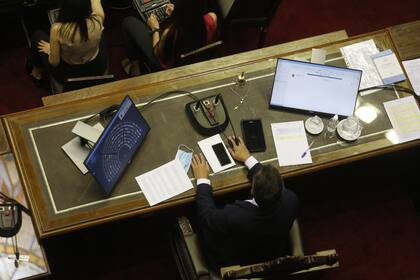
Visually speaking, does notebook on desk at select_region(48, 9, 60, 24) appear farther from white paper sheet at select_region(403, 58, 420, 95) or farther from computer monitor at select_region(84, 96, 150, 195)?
white paper sheet at select_region(403, 58, 420, 95)

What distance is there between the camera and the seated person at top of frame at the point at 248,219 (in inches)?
98.7

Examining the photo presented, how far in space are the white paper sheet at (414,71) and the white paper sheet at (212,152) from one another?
4.17ft

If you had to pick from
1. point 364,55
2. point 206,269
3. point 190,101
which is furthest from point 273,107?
point 206,269

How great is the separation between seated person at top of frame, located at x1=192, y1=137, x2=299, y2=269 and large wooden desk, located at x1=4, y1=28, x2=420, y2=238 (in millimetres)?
107

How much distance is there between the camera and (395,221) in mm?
3697

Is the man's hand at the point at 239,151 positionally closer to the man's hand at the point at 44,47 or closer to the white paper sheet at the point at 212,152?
the white paper sheet at the point at 212,152

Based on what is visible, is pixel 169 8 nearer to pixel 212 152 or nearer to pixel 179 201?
pixel 212 152

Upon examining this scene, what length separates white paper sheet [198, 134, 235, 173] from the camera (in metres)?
2.88

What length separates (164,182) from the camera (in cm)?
281

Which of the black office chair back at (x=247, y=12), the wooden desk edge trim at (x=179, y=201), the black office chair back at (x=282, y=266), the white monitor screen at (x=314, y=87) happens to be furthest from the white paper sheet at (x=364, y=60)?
the black office chair back at (x=282, y=266)

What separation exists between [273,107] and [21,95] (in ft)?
6.46

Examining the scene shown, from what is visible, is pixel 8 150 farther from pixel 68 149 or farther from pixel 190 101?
pixel 190 101

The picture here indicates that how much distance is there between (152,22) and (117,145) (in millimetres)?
1313

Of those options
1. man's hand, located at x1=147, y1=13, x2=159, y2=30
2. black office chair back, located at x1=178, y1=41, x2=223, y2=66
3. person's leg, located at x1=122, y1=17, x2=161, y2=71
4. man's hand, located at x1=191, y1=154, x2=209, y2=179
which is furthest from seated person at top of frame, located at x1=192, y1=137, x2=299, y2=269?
man's hand, located at x1=147, y1=13, x2=159, y2=30
